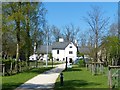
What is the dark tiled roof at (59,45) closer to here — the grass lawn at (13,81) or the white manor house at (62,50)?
the white manor house at (62,50)

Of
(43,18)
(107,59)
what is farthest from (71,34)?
(43,18)

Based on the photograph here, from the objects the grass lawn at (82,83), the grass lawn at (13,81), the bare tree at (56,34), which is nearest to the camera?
the grass lawn at (82,83)

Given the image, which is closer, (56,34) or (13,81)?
(13,81)

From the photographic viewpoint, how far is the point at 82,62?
5684cm

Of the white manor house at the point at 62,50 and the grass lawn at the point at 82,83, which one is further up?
the white manor house at the point at 62,50

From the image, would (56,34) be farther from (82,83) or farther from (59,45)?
(82,83)

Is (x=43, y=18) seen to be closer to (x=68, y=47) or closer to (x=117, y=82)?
(x=117, y=82)

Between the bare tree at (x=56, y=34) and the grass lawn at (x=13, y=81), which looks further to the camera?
the bare tree at (x=56, y=34)

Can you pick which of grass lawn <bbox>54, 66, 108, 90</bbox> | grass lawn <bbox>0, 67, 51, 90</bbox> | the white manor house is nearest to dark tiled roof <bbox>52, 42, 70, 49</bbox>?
the white manor house

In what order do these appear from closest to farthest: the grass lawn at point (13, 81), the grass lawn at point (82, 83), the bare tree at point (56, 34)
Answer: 1. the grass lawn at point (82, 83)
2. the grass lawn at point (13, 81)
3. the bare tree at point (56, 34)

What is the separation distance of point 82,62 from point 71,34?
3742 centimetres

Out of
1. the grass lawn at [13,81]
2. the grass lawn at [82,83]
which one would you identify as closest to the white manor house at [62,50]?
the grass lawn at [13,81]

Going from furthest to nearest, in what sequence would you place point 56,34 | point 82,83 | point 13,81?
point 56,34, point 13,81, point 82,83

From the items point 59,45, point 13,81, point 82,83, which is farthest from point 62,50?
point 82,83
